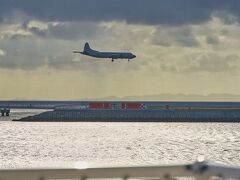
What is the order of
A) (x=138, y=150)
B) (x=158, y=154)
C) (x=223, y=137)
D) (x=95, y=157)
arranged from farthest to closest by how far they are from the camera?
(x=223, y=137) → (x=138, y=150) → (x=158, y=154) → (x=95, y=157)

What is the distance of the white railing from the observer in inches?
310

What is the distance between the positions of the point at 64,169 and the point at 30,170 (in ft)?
1.58

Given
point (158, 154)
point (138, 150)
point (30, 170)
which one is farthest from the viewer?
point (138, 150)

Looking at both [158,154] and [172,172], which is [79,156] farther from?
[172,172]

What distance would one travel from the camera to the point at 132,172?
818 cm

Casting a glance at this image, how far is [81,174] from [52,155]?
193 feet

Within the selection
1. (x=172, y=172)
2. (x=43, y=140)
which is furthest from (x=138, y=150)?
(x=172, y=172)

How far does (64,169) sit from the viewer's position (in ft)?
26.1

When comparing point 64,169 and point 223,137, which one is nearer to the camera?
point 64,169

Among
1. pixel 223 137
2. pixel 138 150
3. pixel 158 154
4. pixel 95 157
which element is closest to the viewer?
pixel 95 157

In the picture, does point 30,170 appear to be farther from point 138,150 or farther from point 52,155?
point 138,150

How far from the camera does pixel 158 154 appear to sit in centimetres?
6881

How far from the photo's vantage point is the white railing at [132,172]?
25.9 feet

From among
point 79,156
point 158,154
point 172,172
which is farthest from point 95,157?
point 172,172
